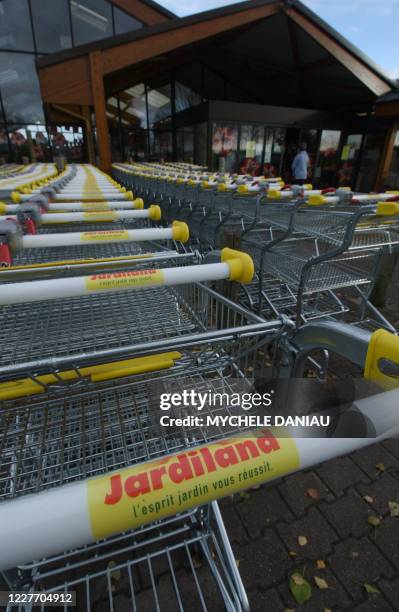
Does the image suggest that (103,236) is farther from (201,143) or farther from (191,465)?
(201,143)

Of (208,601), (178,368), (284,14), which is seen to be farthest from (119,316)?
(284,14)

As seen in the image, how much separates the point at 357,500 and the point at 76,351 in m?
1.77

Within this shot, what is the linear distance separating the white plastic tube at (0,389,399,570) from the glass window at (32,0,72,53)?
16.0 meters

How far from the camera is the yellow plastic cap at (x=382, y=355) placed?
70 centimetres

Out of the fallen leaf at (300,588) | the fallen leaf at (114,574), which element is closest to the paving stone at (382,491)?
the fallen leaf at (300,588)

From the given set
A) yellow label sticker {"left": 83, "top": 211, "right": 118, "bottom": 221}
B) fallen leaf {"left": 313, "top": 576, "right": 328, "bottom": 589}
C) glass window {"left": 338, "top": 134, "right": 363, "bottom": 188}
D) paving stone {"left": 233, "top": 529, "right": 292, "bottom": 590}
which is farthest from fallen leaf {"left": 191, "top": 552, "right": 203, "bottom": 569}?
glass window {"left": 338, "top": 134, "right": 363, "bottom": 188}

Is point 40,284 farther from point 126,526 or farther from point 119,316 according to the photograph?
point 126,526

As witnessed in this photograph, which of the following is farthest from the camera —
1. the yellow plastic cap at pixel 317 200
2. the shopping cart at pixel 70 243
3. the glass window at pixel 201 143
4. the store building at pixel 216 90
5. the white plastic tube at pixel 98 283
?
the glass window at pixel 201 143

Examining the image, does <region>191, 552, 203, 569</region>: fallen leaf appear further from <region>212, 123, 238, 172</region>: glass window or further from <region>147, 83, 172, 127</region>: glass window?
<region>147, 83, 172, 127</region>: glass window

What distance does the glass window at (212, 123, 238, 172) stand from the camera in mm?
11359

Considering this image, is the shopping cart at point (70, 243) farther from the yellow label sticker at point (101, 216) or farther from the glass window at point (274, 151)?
the glass window at point (274, 151)

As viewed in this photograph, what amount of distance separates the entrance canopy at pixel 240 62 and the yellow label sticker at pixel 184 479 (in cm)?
929

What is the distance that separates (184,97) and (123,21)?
3452mm

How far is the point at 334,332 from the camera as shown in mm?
871
